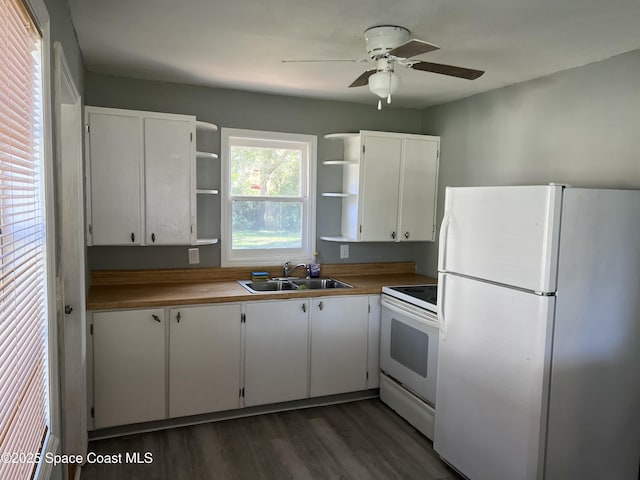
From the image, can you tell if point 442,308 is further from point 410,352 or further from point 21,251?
point 21,251

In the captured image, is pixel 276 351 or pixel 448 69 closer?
pixel 448 69

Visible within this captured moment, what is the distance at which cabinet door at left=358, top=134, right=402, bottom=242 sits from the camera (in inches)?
144

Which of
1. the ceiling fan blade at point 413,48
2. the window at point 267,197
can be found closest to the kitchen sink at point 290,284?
the window at point 267,197

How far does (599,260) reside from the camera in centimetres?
217

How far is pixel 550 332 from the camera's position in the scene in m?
2.09

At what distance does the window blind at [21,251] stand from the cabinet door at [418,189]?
283 cm

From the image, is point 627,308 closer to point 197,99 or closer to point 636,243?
point 636,243

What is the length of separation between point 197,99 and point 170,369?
6.32 feet

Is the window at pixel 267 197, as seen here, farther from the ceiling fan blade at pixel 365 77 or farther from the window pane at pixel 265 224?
the ceiling fan blade at pixel 365 77

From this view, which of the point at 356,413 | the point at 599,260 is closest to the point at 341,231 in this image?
the point at 356,413

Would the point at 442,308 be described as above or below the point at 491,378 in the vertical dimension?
above

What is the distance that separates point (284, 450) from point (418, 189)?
7.28ft

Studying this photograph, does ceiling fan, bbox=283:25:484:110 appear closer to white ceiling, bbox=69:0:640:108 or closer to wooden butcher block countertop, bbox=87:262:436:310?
white ceiling, bbox=69:0:640:108

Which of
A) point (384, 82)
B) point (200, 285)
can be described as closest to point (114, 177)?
point (200, 285)
